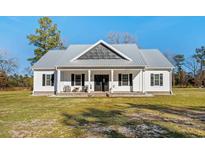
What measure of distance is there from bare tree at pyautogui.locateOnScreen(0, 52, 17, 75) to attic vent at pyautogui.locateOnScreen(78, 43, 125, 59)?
1140 inches

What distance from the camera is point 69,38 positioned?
47312 millimetres

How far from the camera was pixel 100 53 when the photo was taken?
23.3 meters

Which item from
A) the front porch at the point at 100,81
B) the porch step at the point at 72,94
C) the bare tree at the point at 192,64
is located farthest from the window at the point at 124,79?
the bare tree at the point at 192,64

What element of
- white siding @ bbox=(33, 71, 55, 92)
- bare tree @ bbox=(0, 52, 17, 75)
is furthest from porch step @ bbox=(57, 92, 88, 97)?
bare tree @ bbox=(0, 52, 17, 75)

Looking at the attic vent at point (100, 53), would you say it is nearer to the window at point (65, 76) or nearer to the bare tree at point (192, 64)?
the window at point (65, 76)

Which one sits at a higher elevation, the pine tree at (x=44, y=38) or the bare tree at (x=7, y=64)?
the pine tree at (x=44, y=38)

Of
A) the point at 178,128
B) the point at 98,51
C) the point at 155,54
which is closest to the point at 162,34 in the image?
the point at 155,54

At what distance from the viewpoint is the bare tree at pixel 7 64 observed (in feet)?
151

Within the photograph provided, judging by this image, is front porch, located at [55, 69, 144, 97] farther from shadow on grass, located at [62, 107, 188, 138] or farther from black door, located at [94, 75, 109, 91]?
shadow on grass, located at [62, 107, 188, 138]

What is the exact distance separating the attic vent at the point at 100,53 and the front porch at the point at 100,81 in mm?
1507

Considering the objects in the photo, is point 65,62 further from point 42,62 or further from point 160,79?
point 160,79

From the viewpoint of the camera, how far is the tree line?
122ft

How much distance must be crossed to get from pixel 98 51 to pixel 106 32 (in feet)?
78.1

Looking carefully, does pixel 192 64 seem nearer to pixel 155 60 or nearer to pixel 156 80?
pixel 155 60
